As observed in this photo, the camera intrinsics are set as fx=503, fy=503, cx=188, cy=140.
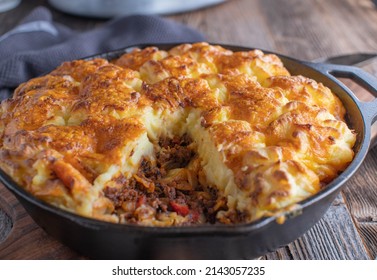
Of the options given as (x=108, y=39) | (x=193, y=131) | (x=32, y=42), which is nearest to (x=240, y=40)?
(x=108, y=39)

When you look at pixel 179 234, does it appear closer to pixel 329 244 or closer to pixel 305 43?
pixel 329 244

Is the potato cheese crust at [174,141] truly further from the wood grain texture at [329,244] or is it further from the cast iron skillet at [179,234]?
the wood grain texture at [329,244]

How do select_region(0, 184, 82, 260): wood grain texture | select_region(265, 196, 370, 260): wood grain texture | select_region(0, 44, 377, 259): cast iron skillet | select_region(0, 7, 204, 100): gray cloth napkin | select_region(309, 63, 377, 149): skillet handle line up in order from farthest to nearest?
select_region(0, 7, 204, 100): gray cloth napkin
select_region(309, 63, 377, 149): skillet handle
select_region(265, 196, 370, 260): wood grain texture
select_region(0, 184, 82, 260): wood grain texture
select_region(0, 44, 377, 259): cast iron skillet

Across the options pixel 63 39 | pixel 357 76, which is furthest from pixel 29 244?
pixel 63 39

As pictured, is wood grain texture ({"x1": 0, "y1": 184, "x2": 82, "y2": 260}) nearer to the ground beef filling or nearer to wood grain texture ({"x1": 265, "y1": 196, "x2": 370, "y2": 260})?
the ground beef filling

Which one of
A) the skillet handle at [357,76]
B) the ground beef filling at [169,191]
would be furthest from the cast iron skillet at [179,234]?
the skillet handle at [357,76]

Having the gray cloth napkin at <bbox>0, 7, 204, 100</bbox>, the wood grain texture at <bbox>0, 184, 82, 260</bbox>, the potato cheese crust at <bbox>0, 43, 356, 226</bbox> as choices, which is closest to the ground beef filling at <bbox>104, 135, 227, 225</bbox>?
the potato cheese crust at <bbox>0, 43, 356, 226</bbox>
